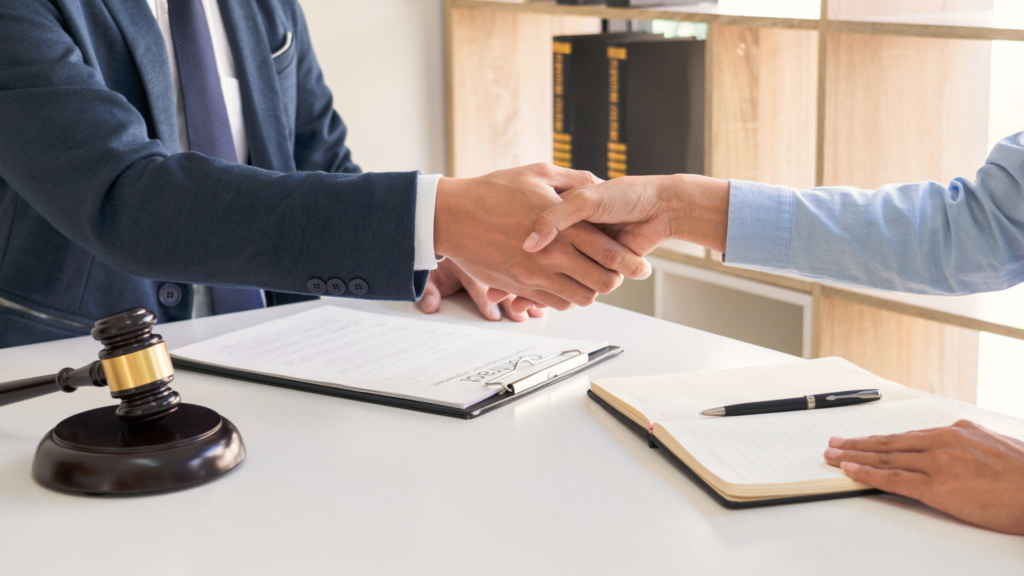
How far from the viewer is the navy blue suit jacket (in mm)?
940

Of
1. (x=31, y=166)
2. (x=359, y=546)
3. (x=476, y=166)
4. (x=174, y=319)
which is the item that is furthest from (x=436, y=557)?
(x=476, y=166)

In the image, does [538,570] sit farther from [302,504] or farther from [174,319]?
[174,319]

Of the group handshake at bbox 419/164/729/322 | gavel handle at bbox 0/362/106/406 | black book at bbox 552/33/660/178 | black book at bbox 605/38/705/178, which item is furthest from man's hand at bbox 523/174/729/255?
black book at bbox 552/33/660/178

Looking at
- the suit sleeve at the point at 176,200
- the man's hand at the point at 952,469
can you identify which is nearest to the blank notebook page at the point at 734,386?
the man's hand at the point at 952,469

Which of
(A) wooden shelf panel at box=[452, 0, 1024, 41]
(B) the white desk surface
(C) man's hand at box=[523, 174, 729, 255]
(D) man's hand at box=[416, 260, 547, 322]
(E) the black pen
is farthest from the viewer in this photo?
(A) wooden shelf panel at box=[452, 0, 1024, 41]

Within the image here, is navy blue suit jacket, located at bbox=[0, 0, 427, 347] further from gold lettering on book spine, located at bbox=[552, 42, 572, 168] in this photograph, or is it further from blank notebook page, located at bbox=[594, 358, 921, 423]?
gold lettering on book spine, located at bbox=[552, 42, 572, 168]

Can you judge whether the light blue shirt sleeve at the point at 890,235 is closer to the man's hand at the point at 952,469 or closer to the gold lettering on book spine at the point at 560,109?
the man's hand at the point at 952,469

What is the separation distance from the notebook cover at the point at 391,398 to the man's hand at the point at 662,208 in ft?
0.59

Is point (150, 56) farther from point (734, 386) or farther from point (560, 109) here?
point (560, 109)

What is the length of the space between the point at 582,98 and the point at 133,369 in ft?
5.77

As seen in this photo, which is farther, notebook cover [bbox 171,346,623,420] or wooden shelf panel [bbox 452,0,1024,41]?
wooden shelf panel [bbox 452,0,1024,41]

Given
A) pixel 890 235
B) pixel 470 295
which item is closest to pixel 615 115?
pixel 470 295

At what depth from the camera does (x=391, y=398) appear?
0.87 meters

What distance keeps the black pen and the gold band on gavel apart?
49 centimetres
